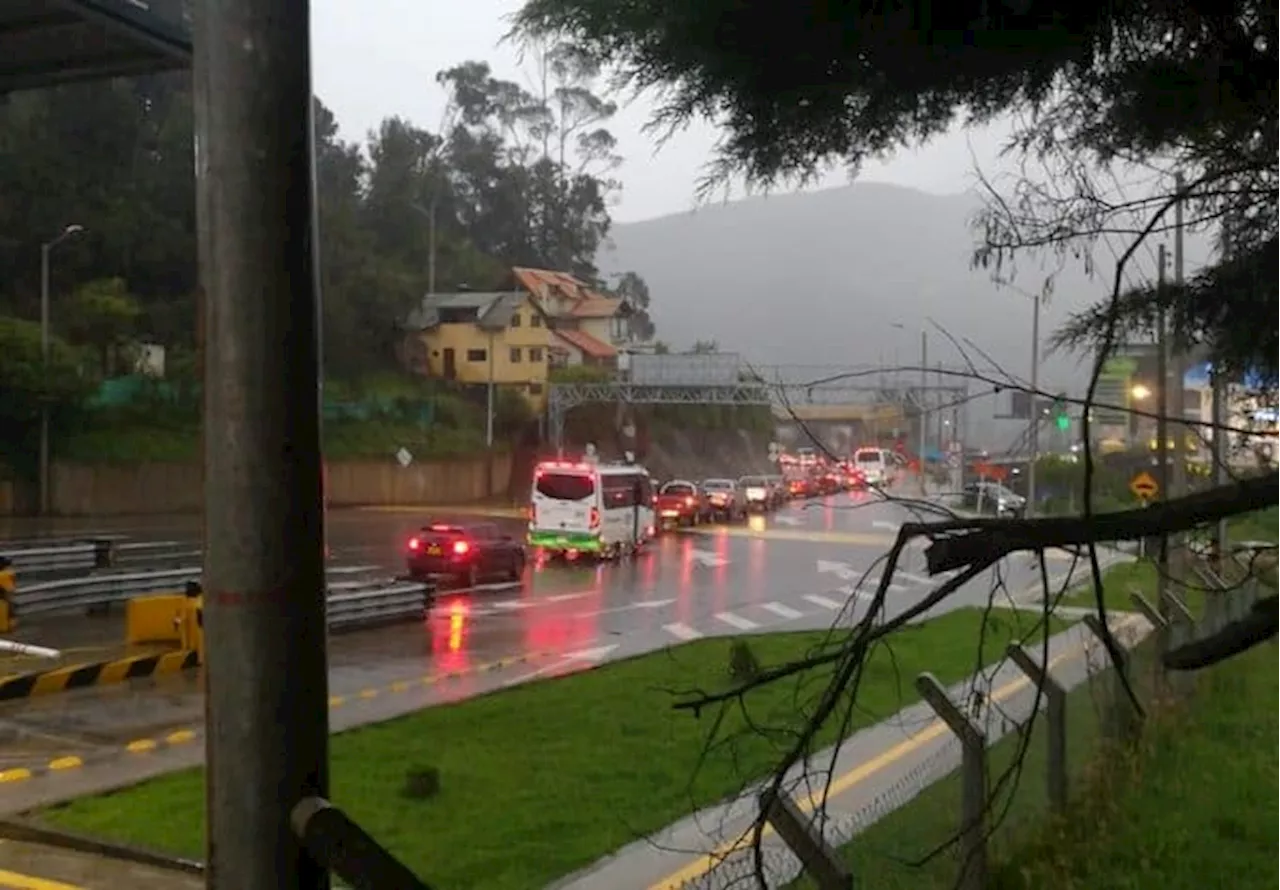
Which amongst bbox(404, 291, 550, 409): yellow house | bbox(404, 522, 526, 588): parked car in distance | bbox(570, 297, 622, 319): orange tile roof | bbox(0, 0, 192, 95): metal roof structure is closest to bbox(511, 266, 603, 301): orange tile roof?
bbox(570, 297, 622, 319): orange tile roof

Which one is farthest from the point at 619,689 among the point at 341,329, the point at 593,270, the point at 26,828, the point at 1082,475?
the point at 593,270

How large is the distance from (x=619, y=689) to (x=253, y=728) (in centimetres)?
1208

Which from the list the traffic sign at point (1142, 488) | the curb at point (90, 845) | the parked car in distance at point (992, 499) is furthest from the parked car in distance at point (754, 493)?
the parked car in distance at point (992, 499)

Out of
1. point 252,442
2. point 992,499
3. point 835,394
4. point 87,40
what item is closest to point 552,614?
point 87,40

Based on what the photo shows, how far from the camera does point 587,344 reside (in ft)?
218

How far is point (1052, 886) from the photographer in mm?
6426

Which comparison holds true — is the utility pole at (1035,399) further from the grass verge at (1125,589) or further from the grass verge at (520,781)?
the grass verge at (520,781)

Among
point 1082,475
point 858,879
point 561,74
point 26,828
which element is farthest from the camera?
point 26,828

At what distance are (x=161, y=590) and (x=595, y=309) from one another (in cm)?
5068

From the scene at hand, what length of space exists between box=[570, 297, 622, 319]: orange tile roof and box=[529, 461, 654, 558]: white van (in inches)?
1335

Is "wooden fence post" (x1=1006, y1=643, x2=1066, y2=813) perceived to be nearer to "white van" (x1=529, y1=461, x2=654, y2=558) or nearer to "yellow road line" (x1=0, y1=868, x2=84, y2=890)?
"yellow road line" (x1=0, y1=868, x2=84, y2=890)

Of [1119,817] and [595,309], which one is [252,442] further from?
[595,309]

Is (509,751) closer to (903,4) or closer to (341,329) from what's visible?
(903,4)

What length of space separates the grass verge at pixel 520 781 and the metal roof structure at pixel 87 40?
610cm
